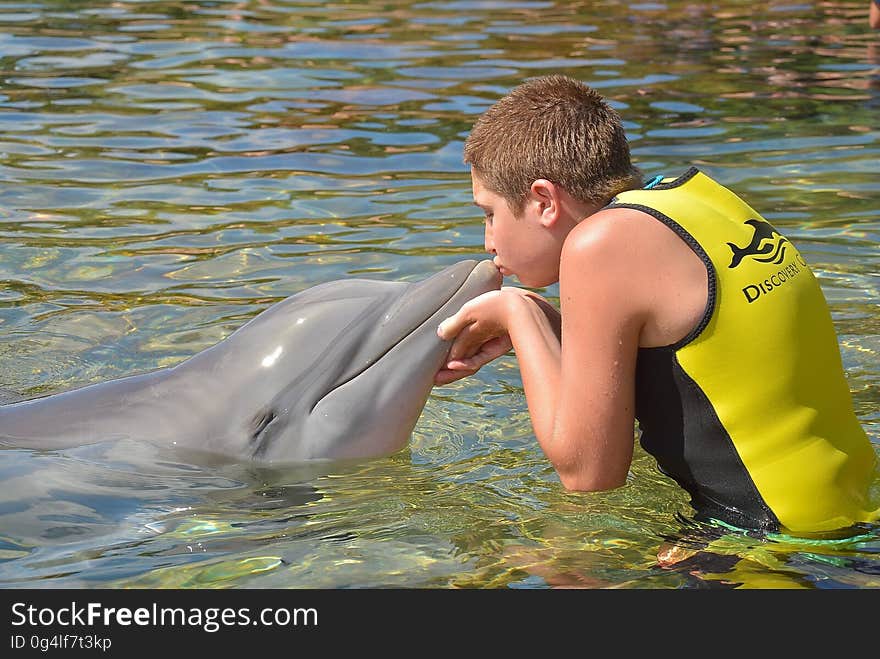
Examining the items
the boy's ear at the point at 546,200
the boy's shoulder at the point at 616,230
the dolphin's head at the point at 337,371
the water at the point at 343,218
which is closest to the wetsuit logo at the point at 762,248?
the boy's shoulder at the point at 616,230

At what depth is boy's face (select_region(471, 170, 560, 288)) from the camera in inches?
180

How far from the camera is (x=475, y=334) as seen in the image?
491 cm

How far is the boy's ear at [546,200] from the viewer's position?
4469mm

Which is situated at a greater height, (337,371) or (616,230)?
(616,230)

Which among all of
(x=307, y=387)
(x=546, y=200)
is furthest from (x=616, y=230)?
(x=307, y=387)

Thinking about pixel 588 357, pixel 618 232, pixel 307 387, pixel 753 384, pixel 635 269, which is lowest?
pixel 307 387

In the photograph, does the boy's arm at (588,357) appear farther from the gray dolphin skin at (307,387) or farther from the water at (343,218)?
the gray dolphin skin at (307,387)

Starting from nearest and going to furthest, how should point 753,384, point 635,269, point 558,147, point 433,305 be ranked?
1. point 635,269
2. point 753,384
3. point 558,147
4. point 433,305

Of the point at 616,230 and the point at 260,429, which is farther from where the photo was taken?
the point at 260,429

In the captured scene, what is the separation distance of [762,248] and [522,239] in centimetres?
79

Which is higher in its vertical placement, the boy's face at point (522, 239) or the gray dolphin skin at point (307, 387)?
the boy's face at point (522, 239)

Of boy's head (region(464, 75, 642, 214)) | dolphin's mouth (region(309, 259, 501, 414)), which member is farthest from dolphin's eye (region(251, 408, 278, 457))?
boy's head (region(464, 75, 642, 214))

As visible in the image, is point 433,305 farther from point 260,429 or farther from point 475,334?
point 260,429
